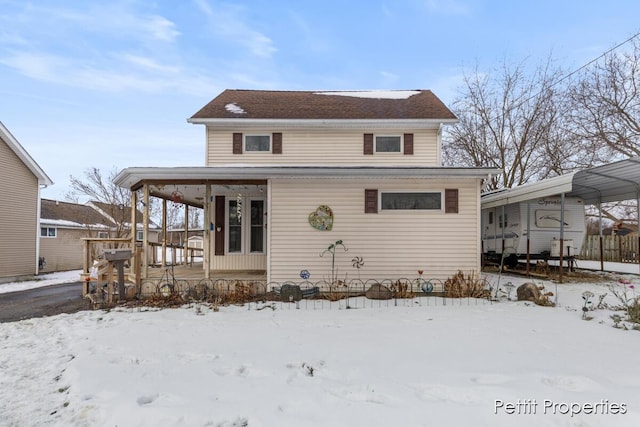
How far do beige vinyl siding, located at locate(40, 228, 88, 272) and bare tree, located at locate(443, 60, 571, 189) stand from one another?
23795 mm

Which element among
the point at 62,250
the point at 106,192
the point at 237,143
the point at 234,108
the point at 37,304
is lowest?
the point at 37,304

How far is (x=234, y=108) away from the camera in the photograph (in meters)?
12.4

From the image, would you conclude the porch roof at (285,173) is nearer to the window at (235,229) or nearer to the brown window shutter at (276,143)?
the window at (235,229)

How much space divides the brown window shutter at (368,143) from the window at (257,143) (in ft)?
10.9

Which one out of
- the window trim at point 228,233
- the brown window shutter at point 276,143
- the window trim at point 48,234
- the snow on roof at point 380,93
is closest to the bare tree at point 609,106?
the snow on roof at point 380,93

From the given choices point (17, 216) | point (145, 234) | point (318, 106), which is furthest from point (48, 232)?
point (318, 106)

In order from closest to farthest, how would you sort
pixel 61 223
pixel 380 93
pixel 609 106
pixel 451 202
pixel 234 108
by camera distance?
pixel 451 202 < pixel 234 108 < pixel 380 93 < pixel 609 106 < pixel 61 223

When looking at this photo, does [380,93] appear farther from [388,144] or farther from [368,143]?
[368,143]

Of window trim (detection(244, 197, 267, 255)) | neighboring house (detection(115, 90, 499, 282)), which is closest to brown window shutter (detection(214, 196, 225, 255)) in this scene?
window trim (detection(244, 197, 267, 255))

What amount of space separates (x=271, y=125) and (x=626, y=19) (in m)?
19.5

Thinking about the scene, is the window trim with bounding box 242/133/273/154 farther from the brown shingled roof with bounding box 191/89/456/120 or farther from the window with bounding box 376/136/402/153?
the window with bounding box 376/136/402/153

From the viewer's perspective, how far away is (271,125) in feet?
38.5

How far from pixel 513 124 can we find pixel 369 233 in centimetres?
1622

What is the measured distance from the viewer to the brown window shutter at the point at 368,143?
11.8m
